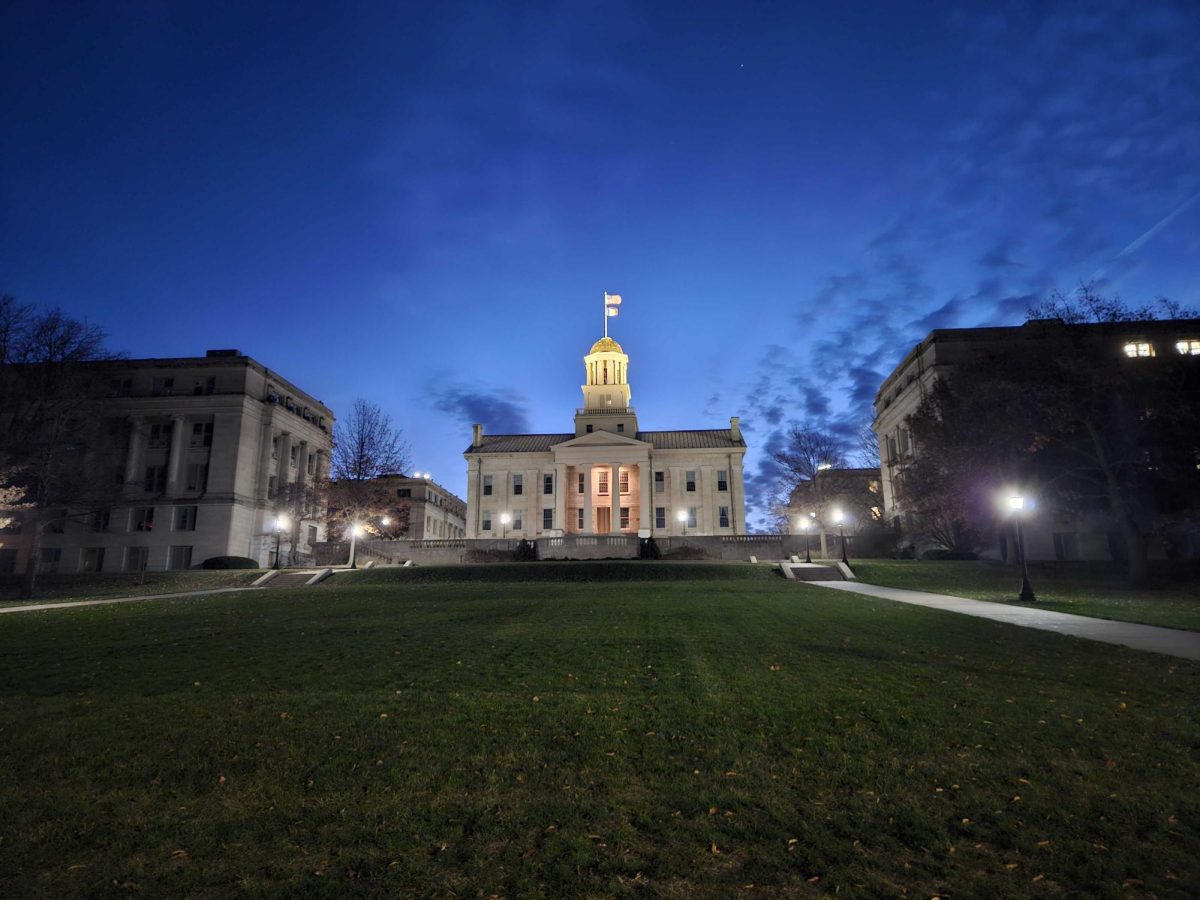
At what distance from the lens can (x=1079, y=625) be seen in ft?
50.6

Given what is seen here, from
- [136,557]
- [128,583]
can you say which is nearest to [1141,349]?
[128,583]

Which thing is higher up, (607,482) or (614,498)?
(607,482)

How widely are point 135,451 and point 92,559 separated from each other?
9761 millimetres

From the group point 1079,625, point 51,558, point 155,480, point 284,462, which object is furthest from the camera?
point 284,462

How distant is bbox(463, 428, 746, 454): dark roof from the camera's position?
243 ft

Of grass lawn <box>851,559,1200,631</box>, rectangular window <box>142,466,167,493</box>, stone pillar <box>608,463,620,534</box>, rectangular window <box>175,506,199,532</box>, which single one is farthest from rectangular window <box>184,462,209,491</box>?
grass lawn <box>851,559,1200,631</box>

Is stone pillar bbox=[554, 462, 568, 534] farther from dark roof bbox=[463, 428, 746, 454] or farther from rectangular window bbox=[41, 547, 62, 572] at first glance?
rectangular window bbox=[41, 547, 62, 572]

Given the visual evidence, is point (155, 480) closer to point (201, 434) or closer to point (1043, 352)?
point (201, 434)

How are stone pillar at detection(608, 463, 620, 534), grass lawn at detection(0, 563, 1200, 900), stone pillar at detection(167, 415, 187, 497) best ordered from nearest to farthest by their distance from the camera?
grass lawn at detection(0, 563, 1200, 900), stone pillar at detection(167, 415, 187, 497), stone pillar at detection(608, 463, 620, 534)

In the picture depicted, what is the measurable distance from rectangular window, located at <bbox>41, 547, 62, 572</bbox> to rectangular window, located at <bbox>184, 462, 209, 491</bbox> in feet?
37.8

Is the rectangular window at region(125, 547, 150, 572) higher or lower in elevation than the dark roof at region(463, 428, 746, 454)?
lower

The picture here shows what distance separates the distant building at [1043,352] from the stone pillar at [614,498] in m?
26.1

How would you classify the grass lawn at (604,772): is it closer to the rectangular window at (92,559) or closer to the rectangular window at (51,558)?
the rectangular window at (92,559)

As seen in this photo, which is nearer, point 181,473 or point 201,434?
point 181,473
